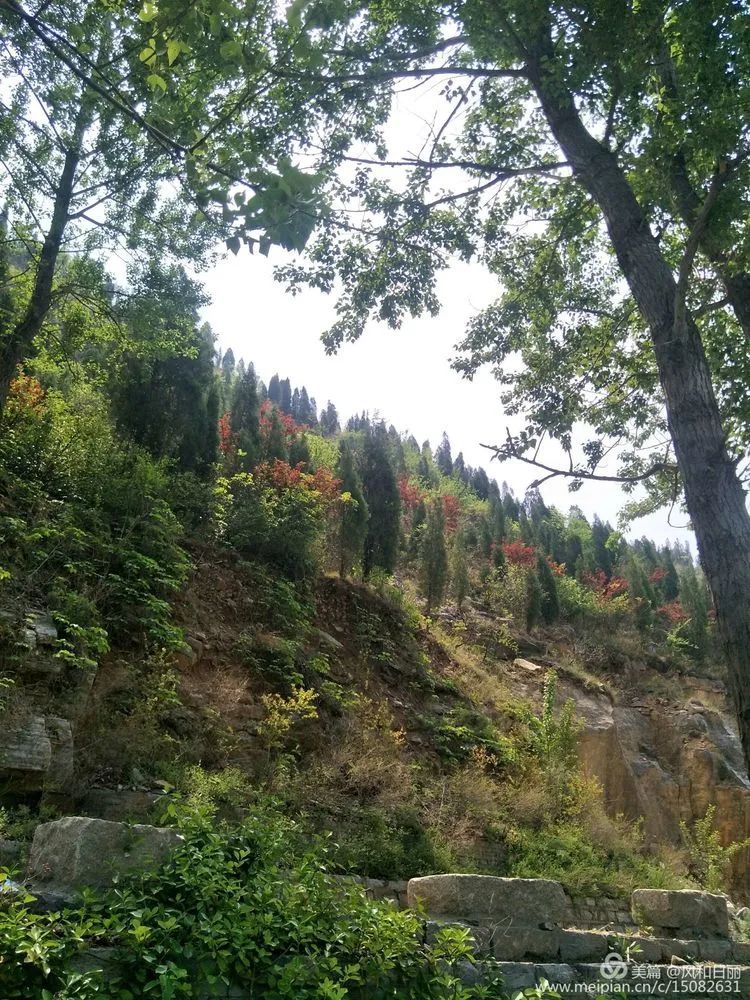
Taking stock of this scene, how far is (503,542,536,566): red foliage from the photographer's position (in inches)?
1105

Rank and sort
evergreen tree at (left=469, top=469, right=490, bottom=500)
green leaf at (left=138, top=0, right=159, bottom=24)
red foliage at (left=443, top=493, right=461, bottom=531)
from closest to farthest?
green leaf at (left=138, top=0, right=159, bottom=24) → red foliage at (left=443, top=493, right=461, bottom=531) → evergreen tree at (left=469, top=469, right=490, bottom=500)

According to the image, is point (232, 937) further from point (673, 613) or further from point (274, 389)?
point (274, 389)

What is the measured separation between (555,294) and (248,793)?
658cm

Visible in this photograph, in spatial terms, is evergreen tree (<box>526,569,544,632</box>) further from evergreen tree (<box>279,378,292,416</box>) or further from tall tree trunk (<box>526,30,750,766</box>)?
evergreen tree (<box>279,378,292,416</box>)

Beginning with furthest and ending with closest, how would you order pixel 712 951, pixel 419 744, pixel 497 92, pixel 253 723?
pixel 419 744
pixel 253 723
pixel 497 92
pixel 712 951

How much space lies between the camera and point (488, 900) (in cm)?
523

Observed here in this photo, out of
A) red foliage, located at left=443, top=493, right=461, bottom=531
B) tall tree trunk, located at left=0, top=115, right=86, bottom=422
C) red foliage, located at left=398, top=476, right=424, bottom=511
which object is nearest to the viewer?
tall tree trunk, located at left=0, top=115, right=86, bottom=422

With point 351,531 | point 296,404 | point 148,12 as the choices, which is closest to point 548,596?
point 351,531

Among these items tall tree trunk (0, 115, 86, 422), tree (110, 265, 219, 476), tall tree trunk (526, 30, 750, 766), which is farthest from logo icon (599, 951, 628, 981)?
tree (110, 265, 219, 476)

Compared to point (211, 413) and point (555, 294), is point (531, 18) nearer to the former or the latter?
point (555, 294)

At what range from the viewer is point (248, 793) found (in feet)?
21.1

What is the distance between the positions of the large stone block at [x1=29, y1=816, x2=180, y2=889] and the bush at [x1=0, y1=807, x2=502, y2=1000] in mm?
147

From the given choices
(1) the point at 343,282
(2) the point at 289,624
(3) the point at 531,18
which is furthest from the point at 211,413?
(3) the point at 531,18

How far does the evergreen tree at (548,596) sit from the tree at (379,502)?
11.1 m
